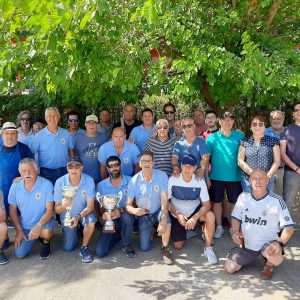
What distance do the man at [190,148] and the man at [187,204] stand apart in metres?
0.20

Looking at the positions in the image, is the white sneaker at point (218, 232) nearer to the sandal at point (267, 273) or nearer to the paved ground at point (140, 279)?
the paved ground at point (140, 279)

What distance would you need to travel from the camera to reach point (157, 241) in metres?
5.43

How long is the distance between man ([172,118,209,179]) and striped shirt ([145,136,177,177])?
0.14m

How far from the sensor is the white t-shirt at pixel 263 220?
436 centimetres

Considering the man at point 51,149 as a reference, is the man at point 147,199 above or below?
below

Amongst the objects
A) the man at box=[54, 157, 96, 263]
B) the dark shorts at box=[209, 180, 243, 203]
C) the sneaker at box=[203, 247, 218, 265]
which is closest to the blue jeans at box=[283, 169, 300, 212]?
the dark shorts at box=[209, 180, 243, 203]

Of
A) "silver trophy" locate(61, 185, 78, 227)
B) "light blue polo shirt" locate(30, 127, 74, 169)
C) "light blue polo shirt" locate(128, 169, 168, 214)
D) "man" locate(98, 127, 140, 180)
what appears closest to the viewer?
"silver trophy" locate(61, 185, 78, 227)

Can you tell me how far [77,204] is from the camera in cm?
506

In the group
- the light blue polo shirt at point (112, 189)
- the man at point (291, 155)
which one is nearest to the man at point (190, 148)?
the light blue polo shirt at point (112, 189)

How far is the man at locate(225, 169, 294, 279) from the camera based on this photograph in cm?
428

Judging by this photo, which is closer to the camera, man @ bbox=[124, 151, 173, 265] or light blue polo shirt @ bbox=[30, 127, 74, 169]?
man @ bbox=[124, 151, 173, 265]

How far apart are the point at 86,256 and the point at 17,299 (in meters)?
1.07

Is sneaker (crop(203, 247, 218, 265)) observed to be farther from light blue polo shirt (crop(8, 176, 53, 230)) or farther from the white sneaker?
light blue polo shirt (crop(8, 176, 53, 230))

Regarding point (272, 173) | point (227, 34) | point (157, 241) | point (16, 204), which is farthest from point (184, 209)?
point (227, 34)
